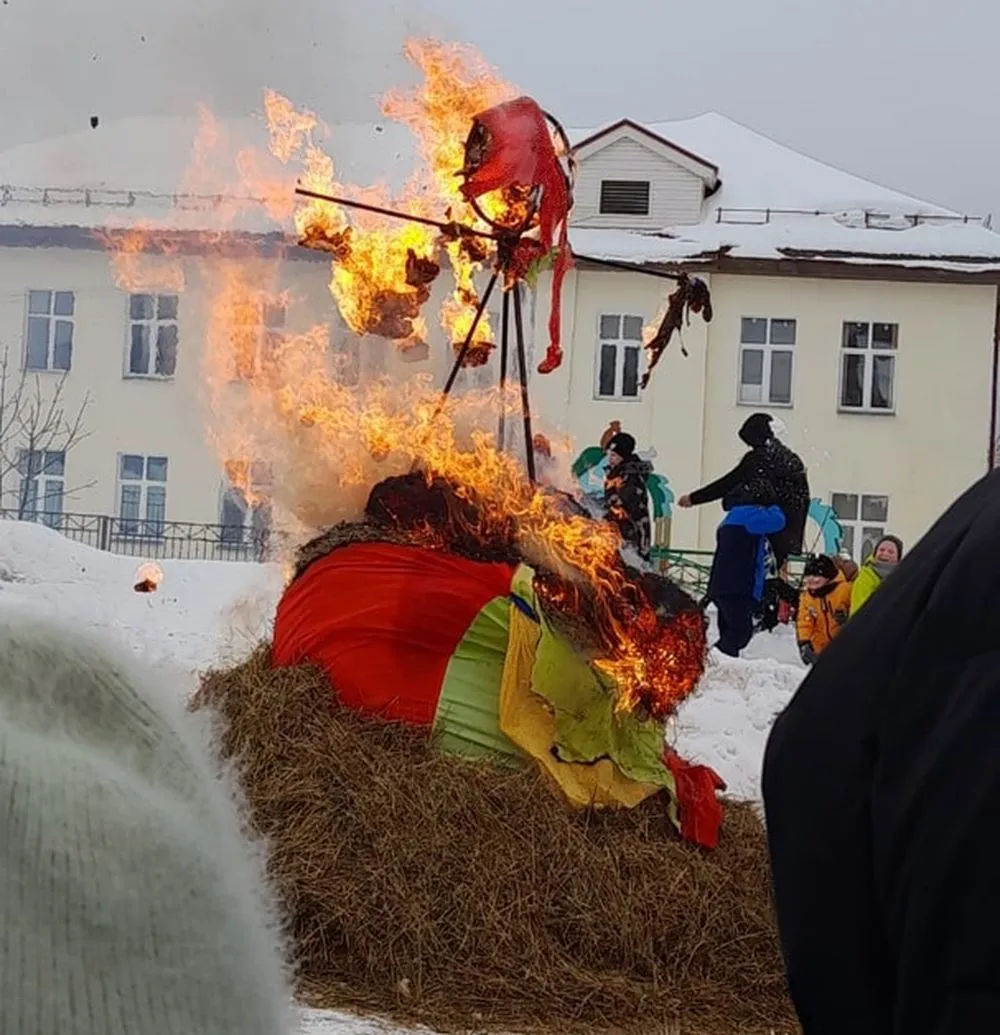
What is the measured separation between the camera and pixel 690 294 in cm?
698

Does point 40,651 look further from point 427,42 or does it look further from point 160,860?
point 427,42

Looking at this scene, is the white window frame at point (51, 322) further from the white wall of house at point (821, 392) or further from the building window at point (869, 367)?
the building window at point (869, 367)

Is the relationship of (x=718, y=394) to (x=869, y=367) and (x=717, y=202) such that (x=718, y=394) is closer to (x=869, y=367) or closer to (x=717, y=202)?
(x=869, y=367)

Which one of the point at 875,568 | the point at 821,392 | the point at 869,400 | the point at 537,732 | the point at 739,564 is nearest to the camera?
the point at 537,732

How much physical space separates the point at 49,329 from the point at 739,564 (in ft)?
51.9

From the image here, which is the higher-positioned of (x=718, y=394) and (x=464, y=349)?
(x=718, y=394)

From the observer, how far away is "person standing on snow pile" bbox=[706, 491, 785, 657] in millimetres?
10820

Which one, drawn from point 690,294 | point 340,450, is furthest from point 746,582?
point 340,450

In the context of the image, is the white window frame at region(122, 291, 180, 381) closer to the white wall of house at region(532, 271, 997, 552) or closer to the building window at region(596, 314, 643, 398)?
the white wall of house at region(532, 271, 997, 552)

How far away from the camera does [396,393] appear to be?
21.5 ft

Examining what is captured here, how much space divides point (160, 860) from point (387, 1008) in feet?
13.0

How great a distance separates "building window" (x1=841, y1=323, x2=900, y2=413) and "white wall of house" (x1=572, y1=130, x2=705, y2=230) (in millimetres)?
3442

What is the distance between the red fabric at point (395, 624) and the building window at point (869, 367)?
19521 mm

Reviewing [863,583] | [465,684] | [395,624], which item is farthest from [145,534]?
[465,684]
